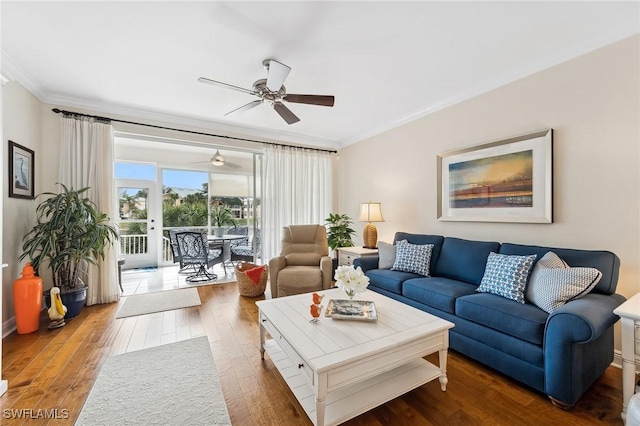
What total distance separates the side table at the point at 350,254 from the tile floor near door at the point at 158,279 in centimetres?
198

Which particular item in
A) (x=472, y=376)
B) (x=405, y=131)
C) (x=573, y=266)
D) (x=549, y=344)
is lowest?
(x=472, y=376)

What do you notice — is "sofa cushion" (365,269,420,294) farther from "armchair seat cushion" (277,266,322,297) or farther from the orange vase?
the orange vase

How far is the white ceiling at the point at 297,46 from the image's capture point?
1936 millimetres

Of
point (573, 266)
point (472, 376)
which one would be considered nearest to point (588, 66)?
point (573, 266)

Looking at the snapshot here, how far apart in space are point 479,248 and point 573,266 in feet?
2.39

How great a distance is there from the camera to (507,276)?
2.23m

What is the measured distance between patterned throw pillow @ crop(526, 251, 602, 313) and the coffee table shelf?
0.93m

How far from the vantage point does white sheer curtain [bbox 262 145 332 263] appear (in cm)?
478

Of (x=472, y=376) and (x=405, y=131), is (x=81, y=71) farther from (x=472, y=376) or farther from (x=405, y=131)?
(x=472, y=376)

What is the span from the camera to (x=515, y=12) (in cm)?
194

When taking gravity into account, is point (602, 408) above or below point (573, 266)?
below

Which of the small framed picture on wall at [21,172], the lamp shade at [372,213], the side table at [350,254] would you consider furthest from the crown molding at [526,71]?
the small framed picture on wall at [21,172]

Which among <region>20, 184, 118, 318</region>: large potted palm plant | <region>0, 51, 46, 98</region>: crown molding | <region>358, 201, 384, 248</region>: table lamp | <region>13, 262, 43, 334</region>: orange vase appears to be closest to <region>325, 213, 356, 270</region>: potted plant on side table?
<region>358, 201, 384, 248</region>: table lamp

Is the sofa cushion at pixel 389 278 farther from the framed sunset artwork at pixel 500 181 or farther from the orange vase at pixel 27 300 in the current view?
the orange vase at pixel 27 300
